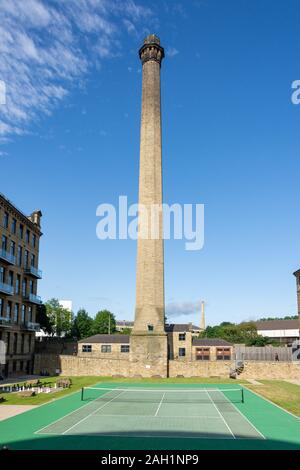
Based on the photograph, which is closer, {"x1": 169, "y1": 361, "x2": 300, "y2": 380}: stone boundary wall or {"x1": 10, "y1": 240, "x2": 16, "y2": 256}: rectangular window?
{"x1": 10, "y1": 240, "x2": 16, "y2": 256}: rectangular window

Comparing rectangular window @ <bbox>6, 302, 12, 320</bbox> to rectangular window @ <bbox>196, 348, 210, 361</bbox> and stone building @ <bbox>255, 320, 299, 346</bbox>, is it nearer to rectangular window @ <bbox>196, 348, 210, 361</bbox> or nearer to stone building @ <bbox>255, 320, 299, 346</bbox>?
rectangular window @ <bbox>196, 348, 210, 361</bbox>

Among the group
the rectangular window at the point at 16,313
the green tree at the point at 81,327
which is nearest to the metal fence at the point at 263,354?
the rectangular window at the point at 16,313

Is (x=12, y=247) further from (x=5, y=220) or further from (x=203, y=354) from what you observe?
(x=203, y=354)

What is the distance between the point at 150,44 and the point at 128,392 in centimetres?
4756

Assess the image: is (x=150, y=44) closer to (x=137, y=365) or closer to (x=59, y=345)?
(x=137, y=365)

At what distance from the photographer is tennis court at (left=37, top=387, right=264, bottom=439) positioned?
69.2 ft

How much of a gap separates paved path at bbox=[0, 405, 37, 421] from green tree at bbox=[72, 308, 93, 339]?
65.8 meters

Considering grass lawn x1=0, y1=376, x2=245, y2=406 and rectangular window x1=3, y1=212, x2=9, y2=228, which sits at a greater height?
rectangular window x1=3, y1=212, x2=9, y2=228

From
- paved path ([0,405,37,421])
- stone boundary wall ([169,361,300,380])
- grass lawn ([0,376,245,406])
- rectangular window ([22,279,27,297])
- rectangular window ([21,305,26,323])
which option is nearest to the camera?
paved path ([0,405,37,421])

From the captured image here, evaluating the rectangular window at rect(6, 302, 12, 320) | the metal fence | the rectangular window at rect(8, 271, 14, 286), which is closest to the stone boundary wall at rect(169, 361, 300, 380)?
the metal fence

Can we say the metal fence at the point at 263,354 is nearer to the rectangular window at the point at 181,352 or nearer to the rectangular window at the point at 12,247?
the rectangular window at the point at 181,352

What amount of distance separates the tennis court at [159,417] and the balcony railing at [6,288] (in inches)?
579

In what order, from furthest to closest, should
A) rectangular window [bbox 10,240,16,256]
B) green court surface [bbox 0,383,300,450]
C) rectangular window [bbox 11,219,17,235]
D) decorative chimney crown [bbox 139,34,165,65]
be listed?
decorative chimney crown [bbox 139,34,165,65] → rectangular window [bbox 11,219,17,235] → rectangular window [bbox 10,240,16,256] → green court surface [bbox 0,383,300,450]
